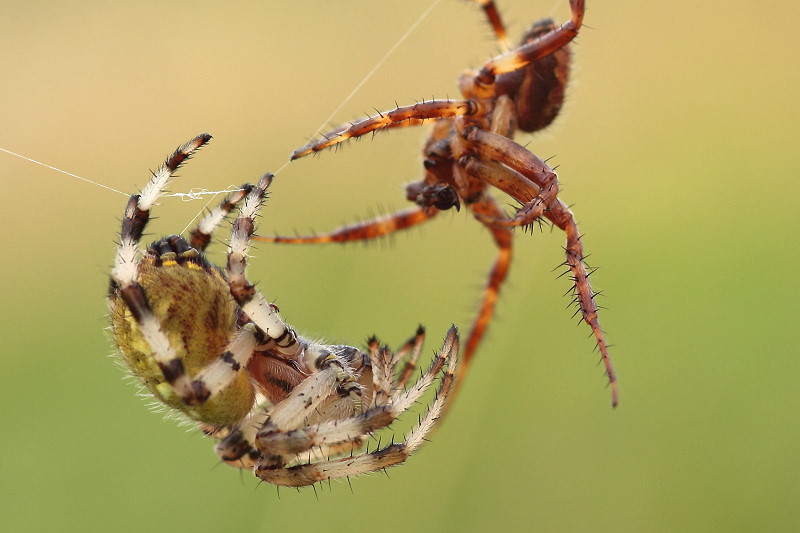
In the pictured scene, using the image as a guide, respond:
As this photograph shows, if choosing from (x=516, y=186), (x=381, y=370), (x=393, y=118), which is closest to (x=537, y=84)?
(x=516, y=186)

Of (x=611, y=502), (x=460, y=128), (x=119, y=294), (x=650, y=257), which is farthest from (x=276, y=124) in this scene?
(x=119, y=294)

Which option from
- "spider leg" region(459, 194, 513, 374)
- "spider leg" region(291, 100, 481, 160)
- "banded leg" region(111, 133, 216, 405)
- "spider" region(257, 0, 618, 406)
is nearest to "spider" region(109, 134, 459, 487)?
"banded leg" region(111, 133, 216, 405)

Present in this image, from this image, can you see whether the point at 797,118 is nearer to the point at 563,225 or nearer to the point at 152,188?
the point at 563,225

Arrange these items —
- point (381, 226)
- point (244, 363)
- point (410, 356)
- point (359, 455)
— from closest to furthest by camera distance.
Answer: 1. point (244, 363)
2. point (359, 455)
3. point (410, 356)
4. point (381, 226)

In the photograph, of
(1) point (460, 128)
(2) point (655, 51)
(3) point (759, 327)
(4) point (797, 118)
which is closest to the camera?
(1) point (460, 128)

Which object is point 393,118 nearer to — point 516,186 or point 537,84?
point 516,186
